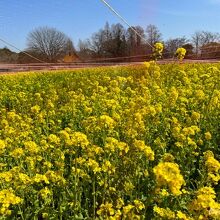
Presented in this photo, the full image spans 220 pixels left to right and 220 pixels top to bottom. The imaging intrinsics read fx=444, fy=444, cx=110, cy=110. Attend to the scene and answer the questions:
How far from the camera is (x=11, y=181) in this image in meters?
3.27

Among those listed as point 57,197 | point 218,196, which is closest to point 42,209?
point 57,197

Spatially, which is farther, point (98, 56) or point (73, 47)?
point (73, 47)

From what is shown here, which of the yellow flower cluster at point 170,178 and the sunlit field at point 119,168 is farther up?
the yellow flower cluster at point 170,178

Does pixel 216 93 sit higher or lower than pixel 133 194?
higher

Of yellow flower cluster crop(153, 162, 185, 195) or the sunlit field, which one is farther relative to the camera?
the sunlit field

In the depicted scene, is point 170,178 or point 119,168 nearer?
point 170,178

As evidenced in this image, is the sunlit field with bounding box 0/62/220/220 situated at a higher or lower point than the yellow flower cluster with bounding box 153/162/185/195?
lower

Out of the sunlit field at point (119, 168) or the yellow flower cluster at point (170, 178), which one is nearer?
the yellow flower cluster at point (170, 178)

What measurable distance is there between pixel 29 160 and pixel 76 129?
1530mm

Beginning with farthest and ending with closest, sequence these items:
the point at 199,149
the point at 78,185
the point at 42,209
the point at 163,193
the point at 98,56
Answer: the point at 98,56
the point at 199,149
the point at 78,185
the point at 42,209
the point at 163,193

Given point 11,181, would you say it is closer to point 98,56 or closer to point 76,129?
point 76,129

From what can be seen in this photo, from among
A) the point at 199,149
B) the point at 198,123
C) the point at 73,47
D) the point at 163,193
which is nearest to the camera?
the point at 163,193

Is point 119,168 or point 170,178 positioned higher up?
point 170,178

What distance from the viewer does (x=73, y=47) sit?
4916 cm
